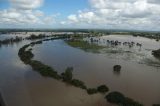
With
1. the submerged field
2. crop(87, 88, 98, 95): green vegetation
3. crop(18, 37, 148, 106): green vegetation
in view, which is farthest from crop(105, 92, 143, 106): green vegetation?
crop(87, 88, 98, 95): green vegetation

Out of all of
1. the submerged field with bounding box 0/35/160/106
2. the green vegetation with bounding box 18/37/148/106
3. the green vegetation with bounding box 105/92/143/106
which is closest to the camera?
the green vegetation with bounding box 105/92/143/106

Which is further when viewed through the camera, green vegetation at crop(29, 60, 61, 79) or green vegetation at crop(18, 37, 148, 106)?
green vegetation at crop(29, 60, 61, 79)

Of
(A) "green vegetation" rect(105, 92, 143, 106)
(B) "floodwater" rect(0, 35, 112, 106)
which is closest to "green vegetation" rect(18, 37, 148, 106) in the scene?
(A) "green vegetation" rect(105, 92, 143, 106)

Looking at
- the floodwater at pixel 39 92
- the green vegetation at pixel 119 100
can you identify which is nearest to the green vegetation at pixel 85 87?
the green vegetation at pixel 119 100

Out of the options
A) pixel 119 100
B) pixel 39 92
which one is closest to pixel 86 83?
pixel 39 92

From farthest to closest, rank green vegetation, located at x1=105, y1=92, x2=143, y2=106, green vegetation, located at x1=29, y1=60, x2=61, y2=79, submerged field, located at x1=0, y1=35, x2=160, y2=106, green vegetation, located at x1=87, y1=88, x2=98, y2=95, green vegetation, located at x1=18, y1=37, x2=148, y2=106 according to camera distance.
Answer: green vegetation, located at x1=29, y1=60, x2=61, y2=79 → green vegetation, located at x1=87, y1=88, x2=98, y2=95 → submerged field, located at x1=0, y1=35, x2=160, y2=106 → green vegetation, located at x1=18, y1=37, x2=148, y2=106 → green vegetation, located at x1=105, y1=92, x2=143, y2=106

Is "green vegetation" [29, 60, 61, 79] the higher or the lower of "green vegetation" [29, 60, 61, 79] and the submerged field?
the higher

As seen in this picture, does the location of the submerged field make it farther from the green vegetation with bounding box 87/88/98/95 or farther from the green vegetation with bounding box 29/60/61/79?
the green vegetation with bounding box 29/60/61/79

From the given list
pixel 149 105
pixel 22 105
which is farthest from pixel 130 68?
pixel 22 105
